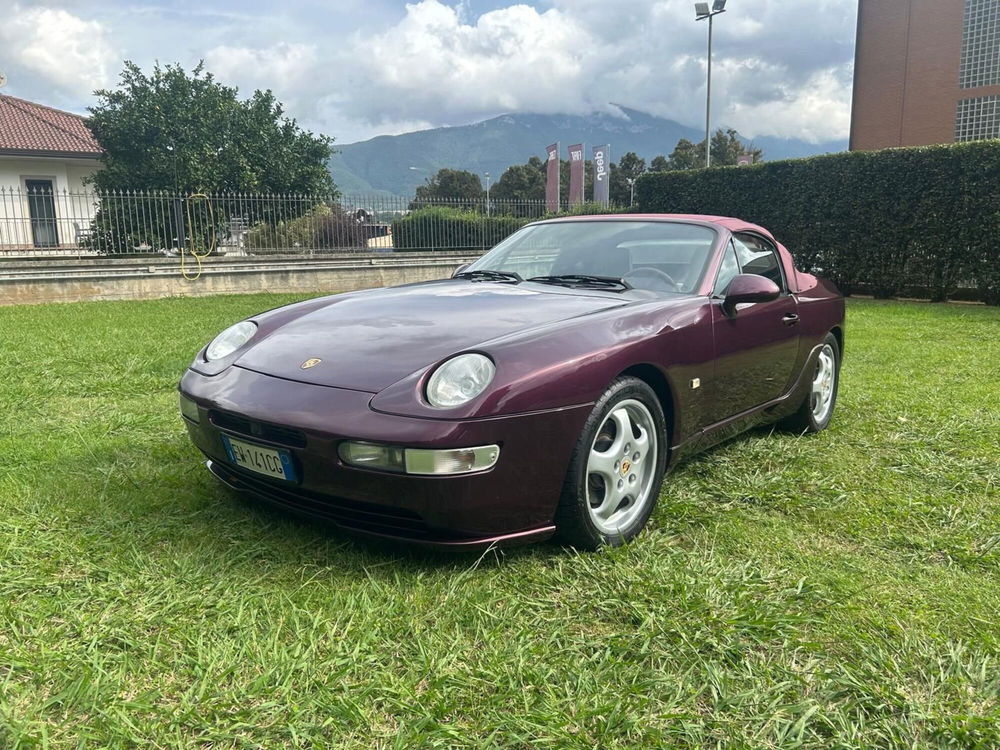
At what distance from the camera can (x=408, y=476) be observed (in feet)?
7.20

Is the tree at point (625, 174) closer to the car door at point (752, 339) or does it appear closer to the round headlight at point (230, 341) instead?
the car door at point (752, 339)

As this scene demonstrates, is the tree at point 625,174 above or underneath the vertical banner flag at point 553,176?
above

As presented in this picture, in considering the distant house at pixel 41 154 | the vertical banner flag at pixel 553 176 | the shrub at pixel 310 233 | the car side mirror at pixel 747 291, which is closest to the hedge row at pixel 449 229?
the shrub at pixel 310 233

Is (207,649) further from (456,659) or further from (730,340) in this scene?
(730,340)

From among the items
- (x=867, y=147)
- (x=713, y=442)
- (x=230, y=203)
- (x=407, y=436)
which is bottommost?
(x=713, y=442)

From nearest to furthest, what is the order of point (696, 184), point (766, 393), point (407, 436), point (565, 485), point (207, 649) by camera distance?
point (207, 649) → point (407, 436) → point (565, 485) → point (766, 393) → point (696, 184)

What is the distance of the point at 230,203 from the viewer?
50.0 ft

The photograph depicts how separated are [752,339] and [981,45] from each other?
2603cm

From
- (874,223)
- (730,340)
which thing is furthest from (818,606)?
(874,223)

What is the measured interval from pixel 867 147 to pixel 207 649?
28.8 m

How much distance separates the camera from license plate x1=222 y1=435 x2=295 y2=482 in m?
2.38

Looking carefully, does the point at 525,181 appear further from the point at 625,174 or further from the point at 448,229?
the point at 448,229

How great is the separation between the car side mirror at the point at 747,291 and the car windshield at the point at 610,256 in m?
0.16

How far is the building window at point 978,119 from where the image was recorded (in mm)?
23188
